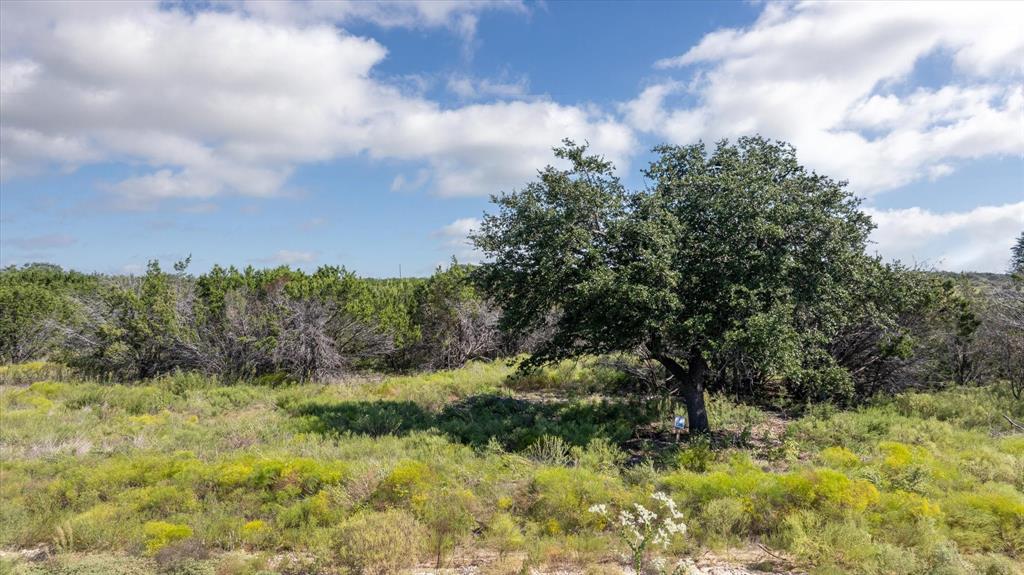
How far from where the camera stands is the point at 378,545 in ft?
22.5

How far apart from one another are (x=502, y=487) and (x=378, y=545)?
8.50ft

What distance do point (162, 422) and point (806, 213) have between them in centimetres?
1773

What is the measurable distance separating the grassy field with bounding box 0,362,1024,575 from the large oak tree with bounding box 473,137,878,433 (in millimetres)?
2239

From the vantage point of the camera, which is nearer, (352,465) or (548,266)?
(352,465)

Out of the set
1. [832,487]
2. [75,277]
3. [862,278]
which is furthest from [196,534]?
[75,277]

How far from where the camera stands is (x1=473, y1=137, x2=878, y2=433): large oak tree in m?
11.0

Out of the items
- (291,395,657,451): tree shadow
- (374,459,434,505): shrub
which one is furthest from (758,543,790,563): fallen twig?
(291,395,657,451): tree shadow

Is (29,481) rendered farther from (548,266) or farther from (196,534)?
(548,266)

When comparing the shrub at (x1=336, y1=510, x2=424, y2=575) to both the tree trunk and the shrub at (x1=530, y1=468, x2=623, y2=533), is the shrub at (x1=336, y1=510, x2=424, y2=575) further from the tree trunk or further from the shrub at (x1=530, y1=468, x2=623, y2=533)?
the tree trunk

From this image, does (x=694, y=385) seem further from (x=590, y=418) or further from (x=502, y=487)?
(x=502, y=487)

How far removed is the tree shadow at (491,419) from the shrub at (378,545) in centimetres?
549

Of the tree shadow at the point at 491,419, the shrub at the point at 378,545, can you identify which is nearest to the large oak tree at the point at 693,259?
the tree shadow at the point at 491,419

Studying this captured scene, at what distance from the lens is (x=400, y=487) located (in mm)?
8531

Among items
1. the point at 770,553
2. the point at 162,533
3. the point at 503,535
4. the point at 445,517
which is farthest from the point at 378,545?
the point at 770,553
